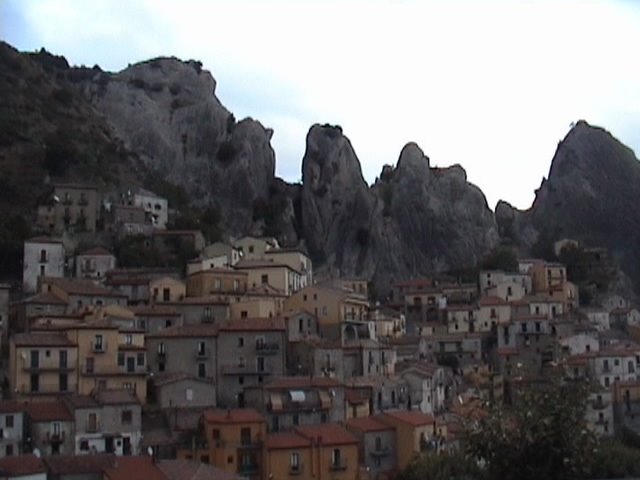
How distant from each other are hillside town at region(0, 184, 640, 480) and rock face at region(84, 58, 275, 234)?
1082 centimetres

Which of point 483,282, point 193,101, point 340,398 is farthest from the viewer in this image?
point 193,101

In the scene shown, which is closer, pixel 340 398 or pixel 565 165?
pixel 340 398

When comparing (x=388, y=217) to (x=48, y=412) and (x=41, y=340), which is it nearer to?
(x=41, y=340)

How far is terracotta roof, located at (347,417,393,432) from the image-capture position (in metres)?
34.3

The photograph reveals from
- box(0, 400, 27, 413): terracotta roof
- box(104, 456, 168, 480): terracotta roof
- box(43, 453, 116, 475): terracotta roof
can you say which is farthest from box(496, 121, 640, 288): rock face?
box(43, 453, 116, 475): terracotta roof

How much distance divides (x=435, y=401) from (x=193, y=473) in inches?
663

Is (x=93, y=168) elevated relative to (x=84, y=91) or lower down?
lower down

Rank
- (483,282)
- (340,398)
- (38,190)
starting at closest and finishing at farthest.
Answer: (340,398)
(38,190)
(483,282)

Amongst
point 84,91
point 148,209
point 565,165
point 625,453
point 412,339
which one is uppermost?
point 84,91

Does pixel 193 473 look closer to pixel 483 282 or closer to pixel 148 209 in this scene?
pixel 148 209

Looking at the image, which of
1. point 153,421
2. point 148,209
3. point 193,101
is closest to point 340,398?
point 153,421

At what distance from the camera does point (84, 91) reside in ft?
254

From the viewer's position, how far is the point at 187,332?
3722 cm

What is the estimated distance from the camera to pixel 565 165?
80188 millimetres
